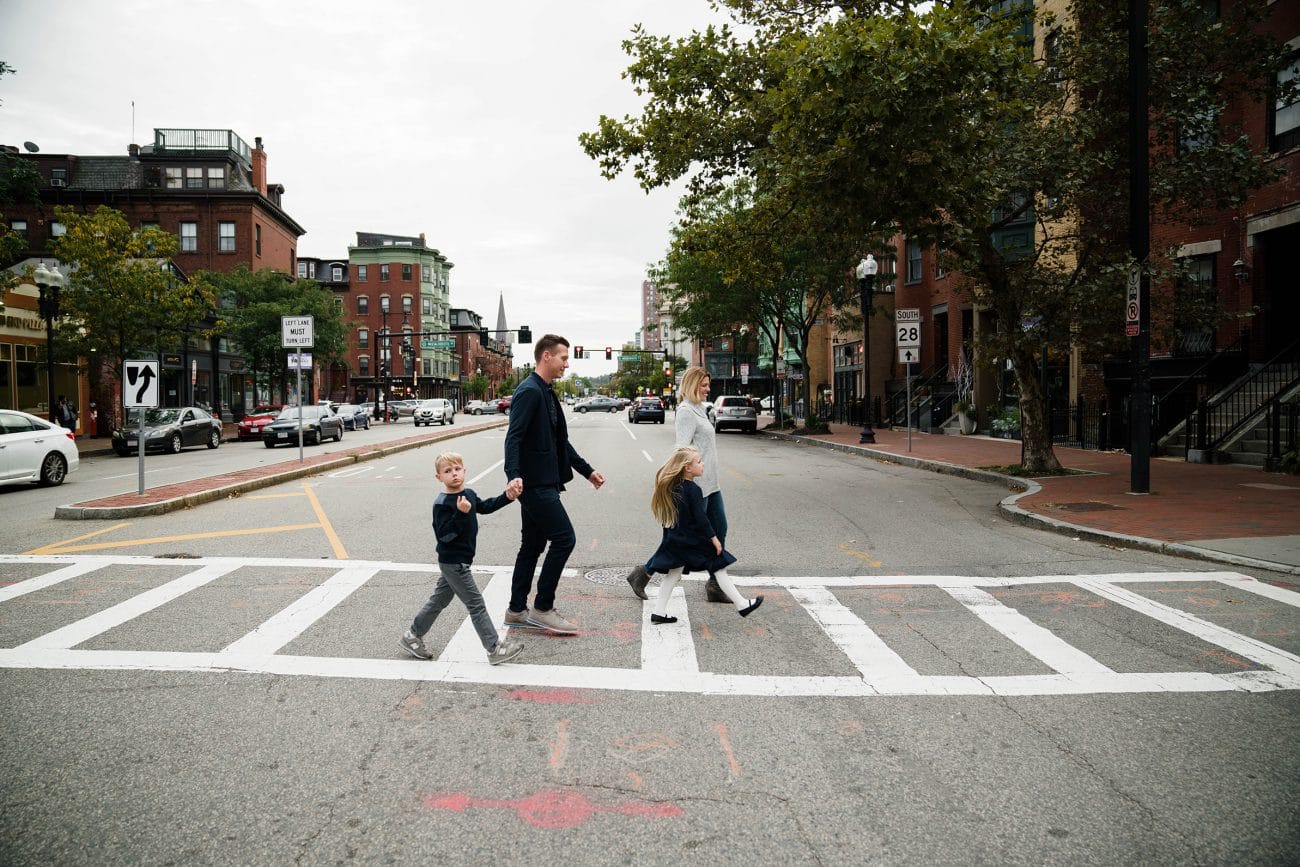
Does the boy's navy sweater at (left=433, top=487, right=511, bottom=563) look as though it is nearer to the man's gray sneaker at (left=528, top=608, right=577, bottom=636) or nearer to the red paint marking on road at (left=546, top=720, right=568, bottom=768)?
the man's gray sneaker at (left=528, top=608, right=577, bottom=636)

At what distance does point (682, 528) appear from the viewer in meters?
6.22

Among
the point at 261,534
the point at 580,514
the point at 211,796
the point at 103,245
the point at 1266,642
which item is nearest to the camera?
the point at 211,796

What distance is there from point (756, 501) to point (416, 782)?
32.4ft

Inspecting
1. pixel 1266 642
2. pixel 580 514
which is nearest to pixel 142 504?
pixel 580 514

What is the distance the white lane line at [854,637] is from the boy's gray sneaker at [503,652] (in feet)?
6.73

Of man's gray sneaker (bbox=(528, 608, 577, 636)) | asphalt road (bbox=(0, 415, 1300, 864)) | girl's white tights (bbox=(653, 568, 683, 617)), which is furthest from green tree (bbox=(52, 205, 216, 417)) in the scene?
girl's white tights (bbox=(653, 568, 683, 617))

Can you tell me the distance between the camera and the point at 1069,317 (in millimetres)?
14859

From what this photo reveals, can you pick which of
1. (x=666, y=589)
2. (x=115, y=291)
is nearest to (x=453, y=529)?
(x=666, y=589)

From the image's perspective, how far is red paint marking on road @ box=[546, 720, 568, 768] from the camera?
3.82 m

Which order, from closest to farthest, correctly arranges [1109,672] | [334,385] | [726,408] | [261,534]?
[1109,672]
[261,534]
[726,408]
[334,385]

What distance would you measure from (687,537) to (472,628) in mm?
1635

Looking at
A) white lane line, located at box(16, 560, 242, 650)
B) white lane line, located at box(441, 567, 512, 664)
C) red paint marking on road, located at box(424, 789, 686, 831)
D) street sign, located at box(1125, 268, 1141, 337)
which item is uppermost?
street sign, located at box(1125, 268, 1141, 337)

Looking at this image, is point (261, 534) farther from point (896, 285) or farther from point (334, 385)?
point (334, 385)

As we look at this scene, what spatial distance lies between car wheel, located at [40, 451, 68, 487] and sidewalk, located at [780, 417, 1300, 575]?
1645 centimetres
